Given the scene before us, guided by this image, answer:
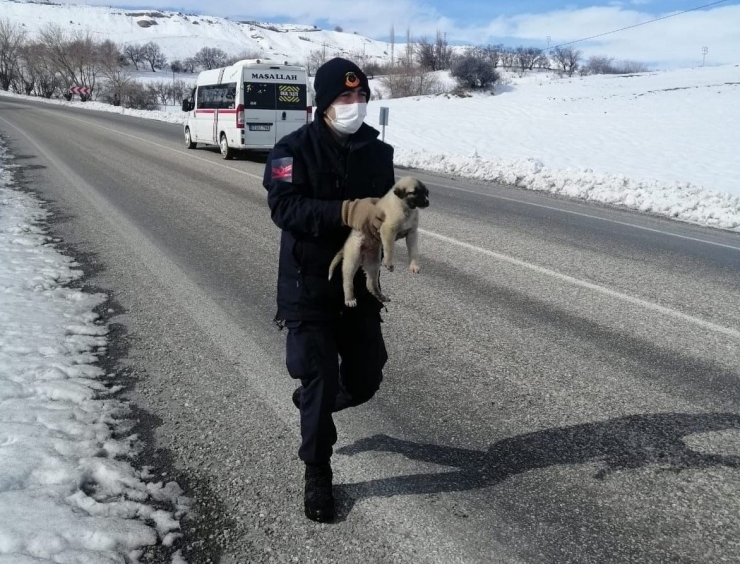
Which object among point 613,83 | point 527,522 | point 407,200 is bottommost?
point 527,522

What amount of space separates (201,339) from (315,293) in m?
2.51

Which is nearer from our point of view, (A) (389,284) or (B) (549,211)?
(A) (389,284)

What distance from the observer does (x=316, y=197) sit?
2.69 m

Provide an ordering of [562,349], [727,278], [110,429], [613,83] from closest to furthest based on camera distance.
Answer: [110,429]
[562,349]
[727,278]
[613,83]

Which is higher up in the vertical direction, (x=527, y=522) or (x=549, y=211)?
(x=549, y=211)

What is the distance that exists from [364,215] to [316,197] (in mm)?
311

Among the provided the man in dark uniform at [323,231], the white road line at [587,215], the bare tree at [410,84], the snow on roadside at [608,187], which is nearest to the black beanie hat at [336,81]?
the man in dark uniform at [323,231]

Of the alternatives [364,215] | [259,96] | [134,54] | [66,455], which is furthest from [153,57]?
[364,215]

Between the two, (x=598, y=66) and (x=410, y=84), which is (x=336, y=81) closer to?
(x=410, y=84)

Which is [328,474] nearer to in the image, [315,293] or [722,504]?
[315,293]

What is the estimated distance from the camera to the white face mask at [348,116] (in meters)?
2.62

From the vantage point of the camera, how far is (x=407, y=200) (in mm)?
2387

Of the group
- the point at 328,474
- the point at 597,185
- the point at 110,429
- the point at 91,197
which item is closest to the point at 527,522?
the point at 328,474

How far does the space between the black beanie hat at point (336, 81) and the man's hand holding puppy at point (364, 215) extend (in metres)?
0.46
